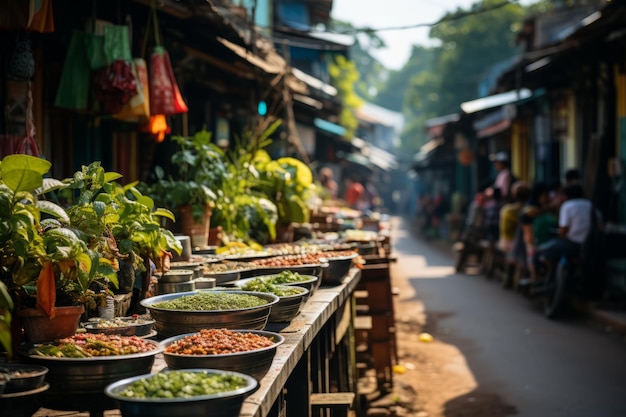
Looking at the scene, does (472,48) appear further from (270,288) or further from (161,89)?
(270,288)

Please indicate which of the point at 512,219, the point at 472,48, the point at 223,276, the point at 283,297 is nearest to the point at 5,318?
the point at 283,297

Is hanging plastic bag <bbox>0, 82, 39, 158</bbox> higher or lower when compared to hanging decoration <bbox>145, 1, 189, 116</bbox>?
lower

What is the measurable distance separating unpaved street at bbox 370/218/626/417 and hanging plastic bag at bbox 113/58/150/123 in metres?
3.43

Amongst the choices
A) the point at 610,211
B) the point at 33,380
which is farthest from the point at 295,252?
the point at 610,211

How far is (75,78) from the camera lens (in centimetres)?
696

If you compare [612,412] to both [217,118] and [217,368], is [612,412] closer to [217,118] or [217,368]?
[217,368]

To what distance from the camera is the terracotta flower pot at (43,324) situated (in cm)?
336

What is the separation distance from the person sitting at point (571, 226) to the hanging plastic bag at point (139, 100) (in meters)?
6.82

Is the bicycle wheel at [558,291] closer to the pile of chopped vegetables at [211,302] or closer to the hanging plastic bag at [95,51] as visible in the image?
the hanging plastic bag at [95,51]

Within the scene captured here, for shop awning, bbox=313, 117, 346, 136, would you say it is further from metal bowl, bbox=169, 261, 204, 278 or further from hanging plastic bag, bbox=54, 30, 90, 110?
metal bowl, bbox=169, 261, 204, 278

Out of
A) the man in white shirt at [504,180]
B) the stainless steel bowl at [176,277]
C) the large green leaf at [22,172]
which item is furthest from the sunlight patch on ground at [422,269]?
the large green leaf at [22,172]

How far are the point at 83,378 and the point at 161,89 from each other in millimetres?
4976

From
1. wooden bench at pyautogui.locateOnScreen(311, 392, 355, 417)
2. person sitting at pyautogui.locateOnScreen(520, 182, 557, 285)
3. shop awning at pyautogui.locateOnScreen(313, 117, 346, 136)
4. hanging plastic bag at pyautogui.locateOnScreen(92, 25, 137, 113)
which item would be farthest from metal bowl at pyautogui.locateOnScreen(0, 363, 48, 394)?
shop awning at pyautogui.locateOnScreen(313, 117, 346, 136)

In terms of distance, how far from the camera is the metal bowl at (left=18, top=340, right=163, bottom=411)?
2980 millimetres
